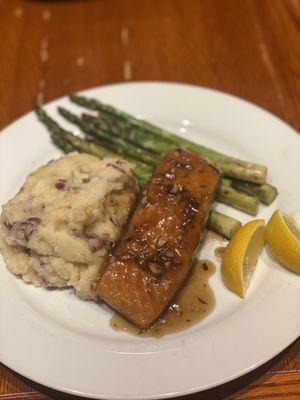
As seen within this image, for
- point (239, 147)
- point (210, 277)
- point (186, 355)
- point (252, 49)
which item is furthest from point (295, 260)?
point (252, 49)

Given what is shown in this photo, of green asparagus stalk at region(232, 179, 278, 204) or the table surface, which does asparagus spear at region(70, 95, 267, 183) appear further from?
the table surface

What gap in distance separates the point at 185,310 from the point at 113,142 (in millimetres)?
1740

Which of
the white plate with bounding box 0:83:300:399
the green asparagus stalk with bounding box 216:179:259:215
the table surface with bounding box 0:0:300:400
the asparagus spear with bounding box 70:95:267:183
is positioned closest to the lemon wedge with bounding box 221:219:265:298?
the white plate with bounding box 0:83:300:399

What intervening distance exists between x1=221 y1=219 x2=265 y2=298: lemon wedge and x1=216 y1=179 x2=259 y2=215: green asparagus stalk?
1.15ft

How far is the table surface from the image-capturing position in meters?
4.70

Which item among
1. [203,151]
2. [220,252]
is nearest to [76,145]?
[203,151]

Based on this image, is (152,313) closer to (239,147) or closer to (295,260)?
(295,260)

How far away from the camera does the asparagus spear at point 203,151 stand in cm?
346

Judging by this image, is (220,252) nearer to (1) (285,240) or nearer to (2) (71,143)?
(1) (285,240)

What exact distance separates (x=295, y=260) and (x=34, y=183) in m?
1.87

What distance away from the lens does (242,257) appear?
2820 mm

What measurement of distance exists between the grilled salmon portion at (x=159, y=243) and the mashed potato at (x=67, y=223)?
0.15 metres

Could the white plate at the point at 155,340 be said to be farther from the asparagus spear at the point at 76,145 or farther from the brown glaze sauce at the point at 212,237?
the asparagus spear at the point at 76,145

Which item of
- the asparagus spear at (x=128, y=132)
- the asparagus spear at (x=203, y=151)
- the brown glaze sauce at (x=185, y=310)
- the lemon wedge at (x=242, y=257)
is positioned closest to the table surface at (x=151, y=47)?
the asparagus spear at (x=203, y=151)
